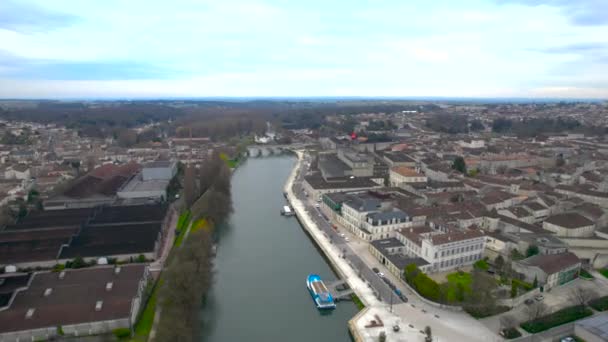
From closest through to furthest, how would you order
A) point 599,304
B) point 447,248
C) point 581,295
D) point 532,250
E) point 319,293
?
point 599,304, point 581,295, point 319,293, point 447,248, point 532,250

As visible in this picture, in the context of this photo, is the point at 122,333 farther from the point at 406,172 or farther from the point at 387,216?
the point at 406,172

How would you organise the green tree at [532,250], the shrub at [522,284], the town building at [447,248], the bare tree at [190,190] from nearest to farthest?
1. the shrub at [522,284]
2. the town building at [447,248]
3. the green tree at [532,250]
4. the bare tree at [190,190]

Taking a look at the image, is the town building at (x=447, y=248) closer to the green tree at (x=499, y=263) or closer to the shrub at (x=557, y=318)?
the green tree at (x=499, y=263)

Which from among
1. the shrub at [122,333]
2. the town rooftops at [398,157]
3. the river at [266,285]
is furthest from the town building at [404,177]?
the shrub at [122,333]

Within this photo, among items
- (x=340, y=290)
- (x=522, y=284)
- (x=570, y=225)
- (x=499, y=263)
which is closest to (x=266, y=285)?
(x=340, y=290)

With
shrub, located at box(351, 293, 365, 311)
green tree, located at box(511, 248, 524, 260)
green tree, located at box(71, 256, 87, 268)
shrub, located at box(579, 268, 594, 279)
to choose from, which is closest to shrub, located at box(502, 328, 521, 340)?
shrub, located at box(351, 293, 365, 311)

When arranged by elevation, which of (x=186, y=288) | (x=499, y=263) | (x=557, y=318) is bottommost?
(x=557, y=318)

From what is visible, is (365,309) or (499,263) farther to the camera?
(499,263)

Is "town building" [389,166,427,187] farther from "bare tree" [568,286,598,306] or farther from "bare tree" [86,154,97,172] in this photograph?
"bare tree" [86,154,97,172]
